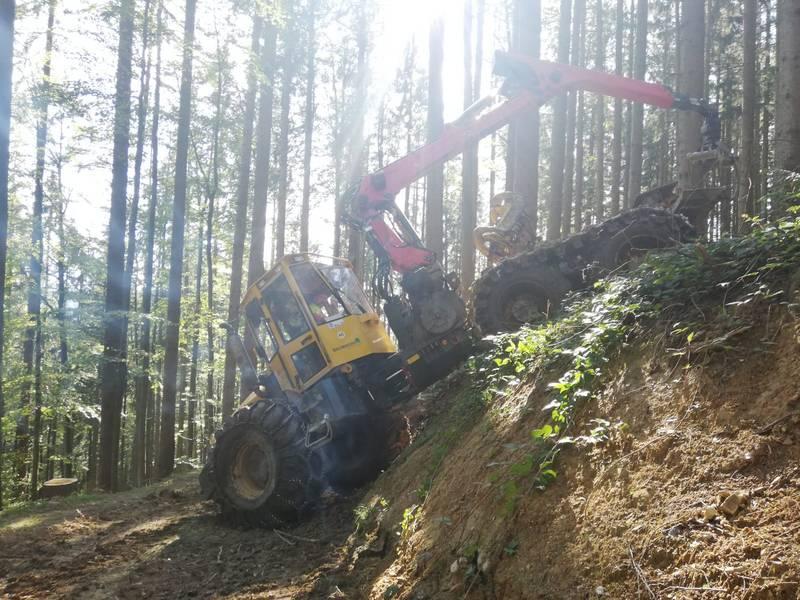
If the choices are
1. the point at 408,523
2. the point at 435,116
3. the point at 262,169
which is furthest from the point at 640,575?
the point at 262,169

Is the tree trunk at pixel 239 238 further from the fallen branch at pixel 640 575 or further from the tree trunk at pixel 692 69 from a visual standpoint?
the fallen branch at pixel 640 575

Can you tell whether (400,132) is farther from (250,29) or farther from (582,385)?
(582,385)

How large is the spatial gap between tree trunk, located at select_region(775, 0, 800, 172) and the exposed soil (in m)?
4.66

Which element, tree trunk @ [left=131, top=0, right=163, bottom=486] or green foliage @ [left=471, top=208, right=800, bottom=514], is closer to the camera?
green foliage @ [left=471, top=208, right=800, bottom=514]

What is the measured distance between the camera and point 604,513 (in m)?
2.70

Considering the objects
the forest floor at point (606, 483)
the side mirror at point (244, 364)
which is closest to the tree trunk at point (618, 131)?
the side mirror at point (244, 364)

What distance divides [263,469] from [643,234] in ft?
18.5

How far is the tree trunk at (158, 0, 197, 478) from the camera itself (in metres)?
12.4

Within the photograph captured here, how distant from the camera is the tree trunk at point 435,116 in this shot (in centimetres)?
1291

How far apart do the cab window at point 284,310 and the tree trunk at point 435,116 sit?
19.0ft

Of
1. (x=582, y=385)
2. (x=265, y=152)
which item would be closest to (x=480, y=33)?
(x=265, y=152)

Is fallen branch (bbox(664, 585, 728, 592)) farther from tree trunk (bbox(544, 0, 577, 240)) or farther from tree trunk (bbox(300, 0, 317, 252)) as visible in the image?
tree trunk (bbox(300, 0, 317, 252))

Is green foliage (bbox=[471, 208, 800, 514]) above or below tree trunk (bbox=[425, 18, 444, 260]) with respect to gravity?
below

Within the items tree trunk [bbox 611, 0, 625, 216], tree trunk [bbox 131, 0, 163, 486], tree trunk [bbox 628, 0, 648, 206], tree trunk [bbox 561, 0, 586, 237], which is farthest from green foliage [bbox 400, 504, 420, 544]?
tree trunk [bbox 611, 0, 625, 216]
